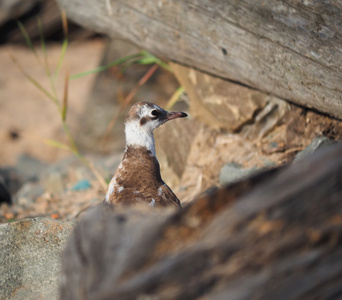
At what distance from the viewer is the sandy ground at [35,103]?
27.6ft

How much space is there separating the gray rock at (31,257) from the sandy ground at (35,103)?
461 centimetres

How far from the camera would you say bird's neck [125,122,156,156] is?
13.8 feet

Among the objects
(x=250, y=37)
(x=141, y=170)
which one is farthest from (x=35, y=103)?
(x=250, y=37)

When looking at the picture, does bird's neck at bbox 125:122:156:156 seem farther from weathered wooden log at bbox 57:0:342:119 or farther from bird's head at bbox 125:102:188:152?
weathered wooden log at bbox 57:0:342:119

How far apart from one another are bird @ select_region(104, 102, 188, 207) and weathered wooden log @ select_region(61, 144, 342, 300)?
1.58m

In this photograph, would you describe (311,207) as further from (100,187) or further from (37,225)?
(100,187)

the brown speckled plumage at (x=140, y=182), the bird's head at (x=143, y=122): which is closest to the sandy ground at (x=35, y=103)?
the bird's head at (x=143, y=122)

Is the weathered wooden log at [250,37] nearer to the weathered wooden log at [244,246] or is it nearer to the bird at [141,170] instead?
the bird at [141,170]

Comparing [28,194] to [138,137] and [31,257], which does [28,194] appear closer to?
[138,137]

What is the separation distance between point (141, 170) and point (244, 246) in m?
2.21

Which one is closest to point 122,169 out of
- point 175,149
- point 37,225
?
point 37,225

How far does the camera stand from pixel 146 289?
6.04 feet

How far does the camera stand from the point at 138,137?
4.21 meters

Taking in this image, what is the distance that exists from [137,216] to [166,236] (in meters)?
0.18
